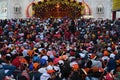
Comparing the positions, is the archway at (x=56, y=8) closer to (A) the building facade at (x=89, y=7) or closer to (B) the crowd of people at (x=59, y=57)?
(B) the crowd of people at (x=59, y=57)

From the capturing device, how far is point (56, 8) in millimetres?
44688

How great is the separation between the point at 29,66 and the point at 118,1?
29.4 m

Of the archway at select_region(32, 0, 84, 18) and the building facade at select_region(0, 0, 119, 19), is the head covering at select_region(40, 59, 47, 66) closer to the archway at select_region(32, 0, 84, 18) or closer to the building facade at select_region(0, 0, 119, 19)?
the archway at select_region(32, 0, 84, 18)

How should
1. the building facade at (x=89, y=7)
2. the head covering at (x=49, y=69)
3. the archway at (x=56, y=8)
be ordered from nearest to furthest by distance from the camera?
1. the head covering at (x=49, y=69)
2. the archway at (x=56, y=8)
3. the building facade at (x=89, y=7)

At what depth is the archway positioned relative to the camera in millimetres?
44594

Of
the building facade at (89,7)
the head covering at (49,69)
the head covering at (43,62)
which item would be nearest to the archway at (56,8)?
the building facade at (89,7)

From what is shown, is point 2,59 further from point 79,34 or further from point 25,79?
point 79,34

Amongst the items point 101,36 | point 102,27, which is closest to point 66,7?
point 102,27

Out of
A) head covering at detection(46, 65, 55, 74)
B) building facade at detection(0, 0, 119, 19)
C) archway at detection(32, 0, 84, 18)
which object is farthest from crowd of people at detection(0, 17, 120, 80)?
building facade at detection(0, 0, 119, 19)

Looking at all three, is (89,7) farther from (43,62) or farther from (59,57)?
(43,62)

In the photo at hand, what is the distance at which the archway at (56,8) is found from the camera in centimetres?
4459

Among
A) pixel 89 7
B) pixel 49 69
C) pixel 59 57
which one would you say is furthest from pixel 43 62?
pixel 89 7

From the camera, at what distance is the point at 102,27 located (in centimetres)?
3306

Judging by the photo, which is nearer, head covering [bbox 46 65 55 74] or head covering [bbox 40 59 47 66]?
head covering [bbox 46 65 55 74]
